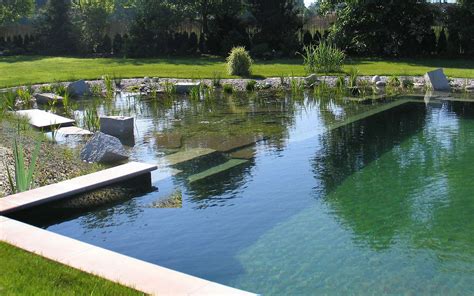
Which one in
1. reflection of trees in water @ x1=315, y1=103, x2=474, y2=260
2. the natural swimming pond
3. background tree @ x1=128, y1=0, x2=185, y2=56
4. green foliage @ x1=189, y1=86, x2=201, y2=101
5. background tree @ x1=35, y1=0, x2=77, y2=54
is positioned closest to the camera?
the natural swimming pond

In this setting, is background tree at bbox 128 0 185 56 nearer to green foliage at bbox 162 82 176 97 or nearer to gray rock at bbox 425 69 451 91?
green foliage at bbox 162 82 176 97

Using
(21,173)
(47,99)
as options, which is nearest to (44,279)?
(21,173)

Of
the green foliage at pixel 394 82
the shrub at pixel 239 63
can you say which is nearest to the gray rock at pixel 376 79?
the green foliage at pixel 394 82

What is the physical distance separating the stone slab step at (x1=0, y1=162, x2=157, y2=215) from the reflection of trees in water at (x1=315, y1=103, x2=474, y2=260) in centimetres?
232

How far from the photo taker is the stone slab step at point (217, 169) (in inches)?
292

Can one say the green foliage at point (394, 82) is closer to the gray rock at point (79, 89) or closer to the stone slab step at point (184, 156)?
the gray rock at point (79, 89)

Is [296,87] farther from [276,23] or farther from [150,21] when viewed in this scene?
[150,21]

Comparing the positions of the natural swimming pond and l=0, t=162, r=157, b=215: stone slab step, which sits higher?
l=0, t=162, r=157, b=215: stone slab step

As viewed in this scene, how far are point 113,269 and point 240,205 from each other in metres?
2.57

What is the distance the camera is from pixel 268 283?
14.5ft

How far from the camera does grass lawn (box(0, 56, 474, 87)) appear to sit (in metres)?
18.1

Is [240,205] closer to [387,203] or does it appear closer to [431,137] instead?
[387,203]

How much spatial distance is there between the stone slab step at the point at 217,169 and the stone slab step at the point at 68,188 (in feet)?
2.08

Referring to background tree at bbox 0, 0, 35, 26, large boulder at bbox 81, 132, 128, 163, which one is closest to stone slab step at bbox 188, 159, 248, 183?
large boulder at bbox 81, 132, 128, 163
